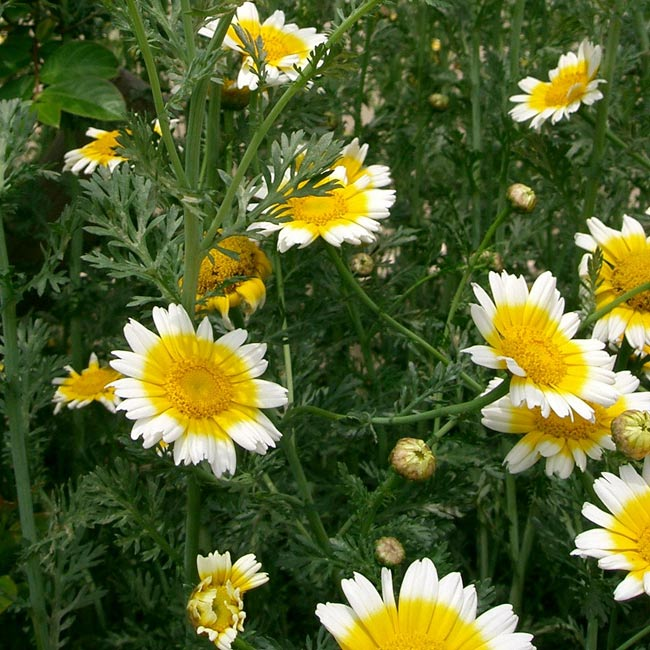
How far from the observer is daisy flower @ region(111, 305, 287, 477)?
3.54ft

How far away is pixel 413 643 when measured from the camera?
1.07 m

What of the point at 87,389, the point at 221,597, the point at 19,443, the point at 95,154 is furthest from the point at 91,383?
the point at 221,597

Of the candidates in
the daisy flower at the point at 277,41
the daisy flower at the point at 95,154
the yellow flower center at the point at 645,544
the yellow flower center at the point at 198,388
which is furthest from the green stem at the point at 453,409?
the daisy flower at the point at 95,154

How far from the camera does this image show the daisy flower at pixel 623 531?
1129 millimetres

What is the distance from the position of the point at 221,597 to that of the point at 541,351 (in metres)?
0.54

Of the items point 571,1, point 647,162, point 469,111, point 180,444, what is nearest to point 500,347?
point 180,444

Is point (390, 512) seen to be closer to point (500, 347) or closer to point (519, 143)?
point (500, 347)

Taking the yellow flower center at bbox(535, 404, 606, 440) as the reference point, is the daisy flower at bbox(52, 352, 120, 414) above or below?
above

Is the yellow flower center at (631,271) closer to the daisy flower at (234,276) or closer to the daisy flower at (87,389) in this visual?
the daisy flower at (234,276)

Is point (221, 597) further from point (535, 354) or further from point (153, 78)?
point (153, 78)

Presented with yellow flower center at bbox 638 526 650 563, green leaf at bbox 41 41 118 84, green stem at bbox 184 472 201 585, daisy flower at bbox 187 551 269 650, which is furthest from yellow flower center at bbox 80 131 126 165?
yellow flower center at bbox 638 526 650 563

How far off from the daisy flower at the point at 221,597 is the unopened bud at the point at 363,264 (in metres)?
0.60

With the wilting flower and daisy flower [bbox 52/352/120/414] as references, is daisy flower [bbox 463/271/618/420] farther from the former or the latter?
daisy flower [bbox 52/352/120/414]

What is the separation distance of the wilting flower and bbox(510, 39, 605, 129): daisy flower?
0.43 m
